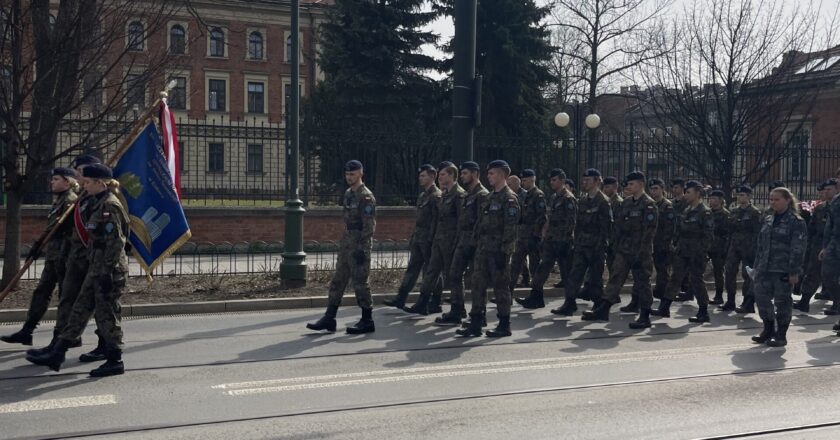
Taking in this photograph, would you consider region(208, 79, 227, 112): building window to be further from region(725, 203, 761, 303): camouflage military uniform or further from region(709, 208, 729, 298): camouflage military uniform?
region(725, 203, 761, 303): camouflage military uniform

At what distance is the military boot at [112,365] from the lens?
710 centimetres

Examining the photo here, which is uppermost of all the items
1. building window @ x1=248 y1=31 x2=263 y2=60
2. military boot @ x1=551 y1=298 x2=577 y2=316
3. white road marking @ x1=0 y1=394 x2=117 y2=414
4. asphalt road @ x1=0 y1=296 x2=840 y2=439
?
building window @ x1=248 y1=31 x2=263 y2=60

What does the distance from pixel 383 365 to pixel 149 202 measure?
4.59 metres

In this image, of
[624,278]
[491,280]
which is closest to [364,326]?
[491,280]

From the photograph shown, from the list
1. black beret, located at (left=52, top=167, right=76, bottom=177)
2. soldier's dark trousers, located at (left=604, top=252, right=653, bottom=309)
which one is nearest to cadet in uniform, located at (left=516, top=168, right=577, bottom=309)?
soldier's dark trousers, located at (left=604, top=252, right=653, bottom=309)

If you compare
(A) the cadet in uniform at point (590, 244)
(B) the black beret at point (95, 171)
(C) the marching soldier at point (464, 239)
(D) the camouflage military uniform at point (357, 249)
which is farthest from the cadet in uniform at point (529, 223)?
(B) the black beret at point (95, 171)

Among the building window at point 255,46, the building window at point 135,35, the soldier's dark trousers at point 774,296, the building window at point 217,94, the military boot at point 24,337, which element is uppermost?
the building window at point 255,46

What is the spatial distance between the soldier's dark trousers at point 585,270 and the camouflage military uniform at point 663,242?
923 mm

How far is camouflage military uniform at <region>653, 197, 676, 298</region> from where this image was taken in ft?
38.1

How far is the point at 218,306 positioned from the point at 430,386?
17.4ft

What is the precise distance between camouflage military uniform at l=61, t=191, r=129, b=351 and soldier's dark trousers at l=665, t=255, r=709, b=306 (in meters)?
7.16

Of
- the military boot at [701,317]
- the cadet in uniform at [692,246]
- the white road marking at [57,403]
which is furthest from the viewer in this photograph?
the cadet in uniform at [692,246]

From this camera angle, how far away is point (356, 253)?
9.23 meters

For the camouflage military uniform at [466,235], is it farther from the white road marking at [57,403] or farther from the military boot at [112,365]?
the white road marking at [57,403]
